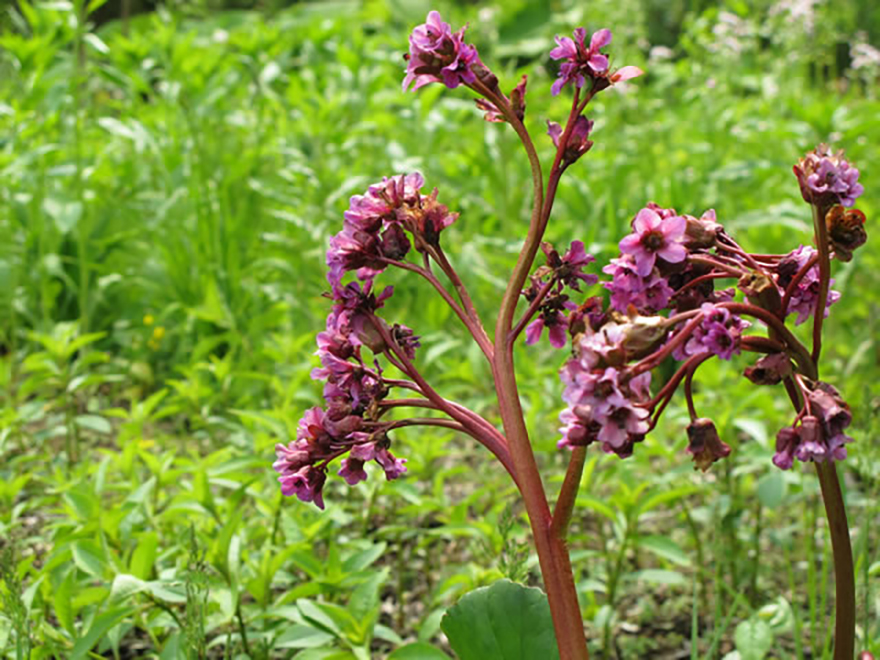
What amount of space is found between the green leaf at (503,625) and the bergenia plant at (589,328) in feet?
0.32

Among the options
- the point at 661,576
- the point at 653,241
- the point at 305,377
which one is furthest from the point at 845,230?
the point at 305,377

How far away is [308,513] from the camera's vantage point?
5.75 ft

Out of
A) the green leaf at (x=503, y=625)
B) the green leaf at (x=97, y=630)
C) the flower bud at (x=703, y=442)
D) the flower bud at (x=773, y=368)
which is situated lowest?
the green leaf at (x=97, y=630)

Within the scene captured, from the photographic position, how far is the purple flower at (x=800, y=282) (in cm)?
90

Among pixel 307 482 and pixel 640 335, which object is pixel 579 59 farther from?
pixel 307 482

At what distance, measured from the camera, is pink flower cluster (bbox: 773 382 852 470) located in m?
0.75

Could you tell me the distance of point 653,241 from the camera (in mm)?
805

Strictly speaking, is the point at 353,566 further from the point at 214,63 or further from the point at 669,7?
the point at 669,7

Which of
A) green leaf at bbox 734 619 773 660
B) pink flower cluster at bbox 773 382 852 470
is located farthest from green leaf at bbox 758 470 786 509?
pink flower cluster at bbox 773 382 852 470

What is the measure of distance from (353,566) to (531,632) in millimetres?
539

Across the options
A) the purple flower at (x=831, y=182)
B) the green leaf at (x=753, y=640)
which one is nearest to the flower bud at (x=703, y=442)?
the purple flower at (x=831, y=182)

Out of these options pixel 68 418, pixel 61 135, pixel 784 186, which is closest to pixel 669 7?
pixel 784 186

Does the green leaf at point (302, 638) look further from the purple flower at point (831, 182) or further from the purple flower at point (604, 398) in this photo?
the purple flower at point (831, 182)

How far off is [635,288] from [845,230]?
20cm
